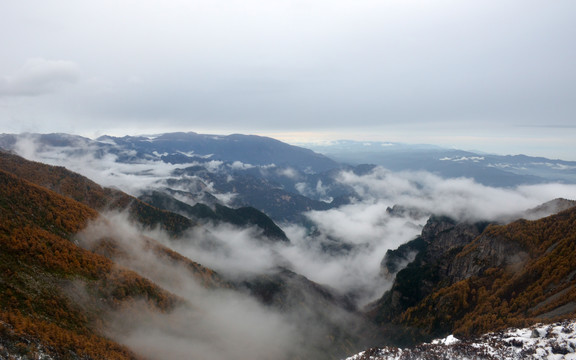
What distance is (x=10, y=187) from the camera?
7185 inches

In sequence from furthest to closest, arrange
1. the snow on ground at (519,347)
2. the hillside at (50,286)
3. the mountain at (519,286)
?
the mountain at (519,286)
the hillside at (50,286)
the snow on ground at (519,347)

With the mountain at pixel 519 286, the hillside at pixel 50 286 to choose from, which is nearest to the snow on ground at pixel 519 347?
the mountain at pixel 519 286

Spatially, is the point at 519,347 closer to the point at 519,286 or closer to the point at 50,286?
the point at 519,286

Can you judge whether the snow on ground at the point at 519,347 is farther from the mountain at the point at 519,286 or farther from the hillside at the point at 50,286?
the hillside at the point at 50,286

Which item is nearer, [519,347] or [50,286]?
[519,347]

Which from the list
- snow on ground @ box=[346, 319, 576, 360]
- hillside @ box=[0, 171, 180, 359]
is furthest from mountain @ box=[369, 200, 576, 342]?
hillside @ box=[0, 171, 180, 359]

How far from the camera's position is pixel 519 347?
78.8 m

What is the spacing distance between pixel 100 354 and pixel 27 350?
3765 cm

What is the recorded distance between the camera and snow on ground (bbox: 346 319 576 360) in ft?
232

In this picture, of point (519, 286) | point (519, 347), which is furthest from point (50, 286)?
point (519, 286)

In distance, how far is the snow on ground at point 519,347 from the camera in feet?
232

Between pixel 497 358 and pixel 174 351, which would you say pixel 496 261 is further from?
pixel 174 351

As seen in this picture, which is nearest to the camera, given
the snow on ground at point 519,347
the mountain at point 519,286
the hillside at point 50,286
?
the snow on ground at point 519,347

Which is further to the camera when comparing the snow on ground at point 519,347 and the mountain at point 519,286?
the mountain at point 519,286
